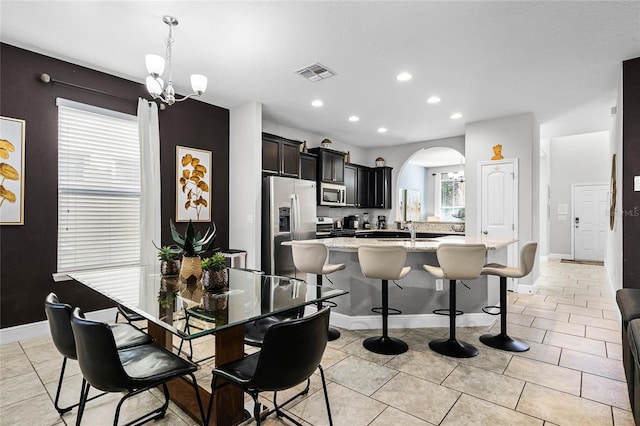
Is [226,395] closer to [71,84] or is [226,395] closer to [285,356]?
[285,356]

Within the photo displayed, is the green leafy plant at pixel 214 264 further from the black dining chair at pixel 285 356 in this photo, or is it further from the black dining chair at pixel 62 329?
the black dining chair at pixel 285 356

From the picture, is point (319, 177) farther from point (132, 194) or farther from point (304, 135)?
point (132, 194)

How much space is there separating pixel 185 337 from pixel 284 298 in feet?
2.18

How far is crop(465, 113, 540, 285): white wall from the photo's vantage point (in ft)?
16.3

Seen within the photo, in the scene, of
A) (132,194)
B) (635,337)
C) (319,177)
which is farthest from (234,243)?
(635,337)

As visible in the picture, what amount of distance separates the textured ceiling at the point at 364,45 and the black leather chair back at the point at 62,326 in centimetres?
216

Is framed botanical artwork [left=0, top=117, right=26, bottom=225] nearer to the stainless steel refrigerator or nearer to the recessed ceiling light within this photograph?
the stainless steel refrigerator

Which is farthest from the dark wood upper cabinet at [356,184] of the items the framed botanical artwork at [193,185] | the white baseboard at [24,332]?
the white baseboard at [24,332]

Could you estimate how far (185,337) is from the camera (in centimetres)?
122

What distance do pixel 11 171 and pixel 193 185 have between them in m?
1.77

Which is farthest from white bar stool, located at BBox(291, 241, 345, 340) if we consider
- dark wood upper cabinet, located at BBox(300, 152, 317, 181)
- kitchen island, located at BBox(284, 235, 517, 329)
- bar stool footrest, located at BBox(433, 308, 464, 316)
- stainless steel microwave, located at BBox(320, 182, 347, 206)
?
stainless steel microwave, located at BBox(320, 182, 347, 206)

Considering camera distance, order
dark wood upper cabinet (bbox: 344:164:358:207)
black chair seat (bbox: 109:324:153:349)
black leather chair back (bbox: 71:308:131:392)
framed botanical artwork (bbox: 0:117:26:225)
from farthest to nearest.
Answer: dark wood upper cabinet (bbox: 344:164:358:207) → framed botanical artwork (bbox: 0:117:26:225) → black chair seat (bbox: 109:324:153:349) → black leather chair back (bbox: 71:308:131:392)

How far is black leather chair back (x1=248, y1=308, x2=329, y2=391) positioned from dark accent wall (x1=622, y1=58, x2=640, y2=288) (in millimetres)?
3579

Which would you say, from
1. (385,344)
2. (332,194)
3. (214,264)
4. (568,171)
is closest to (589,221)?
(568,171)
